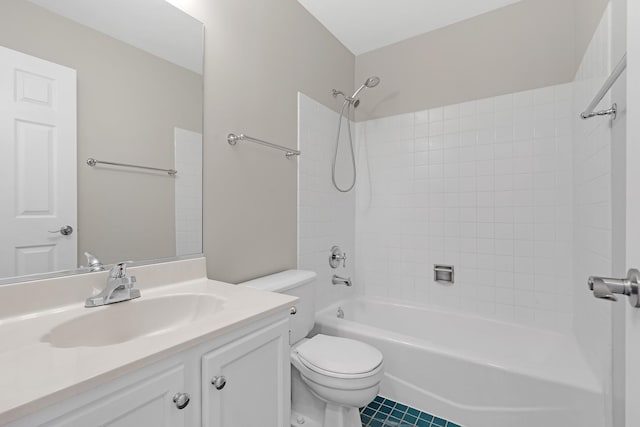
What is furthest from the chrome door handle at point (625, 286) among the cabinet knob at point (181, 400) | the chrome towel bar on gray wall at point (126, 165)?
the chrome towel bar on gray wall at point (126, 165)

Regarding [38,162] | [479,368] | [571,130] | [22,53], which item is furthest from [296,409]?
[571,130]

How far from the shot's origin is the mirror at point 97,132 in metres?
0.86

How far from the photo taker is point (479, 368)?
1.44 metres

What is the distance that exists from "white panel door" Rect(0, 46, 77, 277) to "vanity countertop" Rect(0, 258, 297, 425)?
0.10 metres

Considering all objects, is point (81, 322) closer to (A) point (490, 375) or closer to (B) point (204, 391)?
(B) point (204, 391)

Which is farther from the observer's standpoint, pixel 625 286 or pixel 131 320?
pixel 131 320

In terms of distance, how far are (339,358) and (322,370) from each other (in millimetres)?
111

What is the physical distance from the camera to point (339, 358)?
1.38m

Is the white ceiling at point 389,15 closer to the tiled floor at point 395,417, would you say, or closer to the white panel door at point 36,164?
the white panel door at point 36,164

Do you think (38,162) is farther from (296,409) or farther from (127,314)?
(296,409)

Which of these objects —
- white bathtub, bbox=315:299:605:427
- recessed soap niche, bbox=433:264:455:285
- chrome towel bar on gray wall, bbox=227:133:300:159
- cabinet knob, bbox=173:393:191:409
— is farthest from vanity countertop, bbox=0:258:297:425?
recessed soap niche, bbox=433:264:455:285

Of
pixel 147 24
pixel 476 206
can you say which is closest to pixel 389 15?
pixel 476 206

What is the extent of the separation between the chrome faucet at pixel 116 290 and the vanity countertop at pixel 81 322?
Result: 25mm

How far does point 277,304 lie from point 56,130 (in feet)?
2.93
